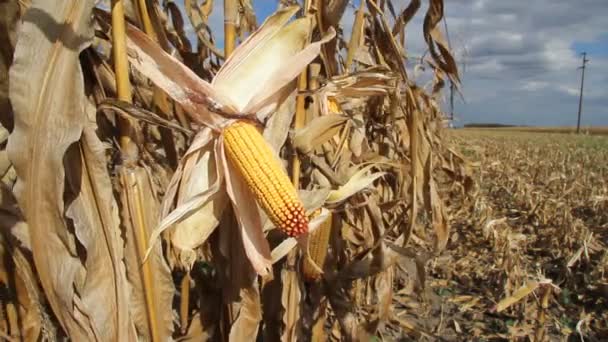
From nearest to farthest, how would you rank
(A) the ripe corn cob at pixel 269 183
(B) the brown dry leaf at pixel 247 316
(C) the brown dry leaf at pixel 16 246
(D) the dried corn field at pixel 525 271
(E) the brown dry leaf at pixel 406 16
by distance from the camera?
(A) the ripe corn cob at pixel 269 183
(C) the brown dry leaf at pixel 16 246
(B) the brown dry leaf at pixel 247 316
(E) the brown dry leaf at pixel 406 16
(D) the dried corn field at pixel 525 271

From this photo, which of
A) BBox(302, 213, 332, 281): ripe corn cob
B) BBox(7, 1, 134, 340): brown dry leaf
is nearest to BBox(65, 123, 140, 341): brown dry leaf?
BBox(7, 1, 134, 340): brown dry leaf

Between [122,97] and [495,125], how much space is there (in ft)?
389

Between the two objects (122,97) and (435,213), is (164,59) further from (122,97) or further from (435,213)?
(435,213)

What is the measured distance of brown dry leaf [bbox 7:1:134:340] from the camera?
125cm

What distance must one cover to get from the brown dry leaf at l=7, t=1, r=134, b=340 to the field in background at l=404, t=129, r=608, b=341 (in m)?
2.33

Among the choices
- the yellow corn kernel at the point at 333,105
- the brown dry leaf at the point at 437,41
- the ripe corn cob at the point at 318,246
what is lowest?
the ripe corn cob at the point at 318,246

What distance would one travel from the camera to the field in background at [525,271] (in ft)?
13.3

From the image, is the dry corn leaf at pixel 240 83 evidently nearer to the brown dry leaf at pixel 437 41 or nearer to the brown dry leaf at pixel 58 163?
the brown dry leaf at pixel 58 163

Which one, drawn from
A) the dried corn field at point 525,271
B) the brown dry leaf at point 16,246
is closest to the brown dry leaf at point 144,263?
the brown dry leaf at point 16,246

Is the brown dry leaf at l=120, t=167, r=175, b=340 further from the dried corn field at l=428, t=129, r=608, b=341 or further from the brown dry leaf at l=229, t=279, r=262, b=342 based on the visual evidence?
the dried corn field at l=428, t=129, r=608, b=341

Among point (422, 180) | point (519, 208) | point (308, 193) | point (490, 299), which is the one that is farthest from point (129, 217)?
point (519, 208)

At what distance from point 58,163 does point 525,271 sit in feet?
14.7

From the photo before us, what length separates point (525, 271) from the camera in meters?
4.62

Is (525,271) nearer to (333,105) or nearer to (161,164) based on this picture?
(333,105)
